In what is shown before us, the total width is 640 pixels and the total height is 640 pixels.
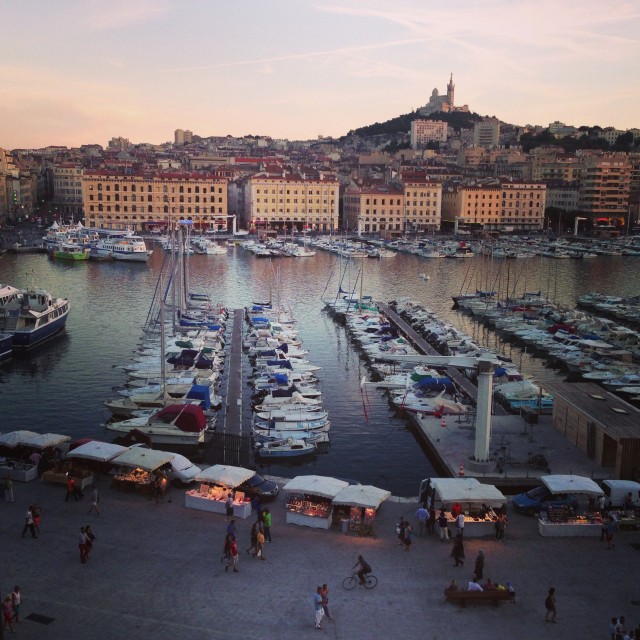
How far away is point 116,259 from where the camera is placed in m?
62.8

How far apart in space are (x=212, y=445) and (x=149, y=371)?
6.46m

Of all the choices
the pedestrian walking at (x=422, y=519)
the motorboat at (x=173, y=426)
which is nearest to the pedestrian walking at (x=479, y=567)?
the pedestrian walking at (x=422, y=519)

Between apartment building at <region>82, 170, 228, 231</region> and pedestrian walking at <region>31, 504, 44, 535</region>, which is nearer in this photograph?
pedestrian walking at <region>31, 504, 44, 535</region>

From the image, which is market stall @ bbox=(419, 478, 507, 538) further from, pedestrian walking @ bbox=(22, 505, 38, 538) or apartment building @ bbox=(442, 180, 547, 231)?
apartment building @ bbox=(442, 180, 547, 231)

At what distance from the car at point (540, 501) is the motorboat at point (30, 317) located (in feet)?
70.7

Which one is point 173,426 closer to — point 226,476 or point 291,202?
point 226,476

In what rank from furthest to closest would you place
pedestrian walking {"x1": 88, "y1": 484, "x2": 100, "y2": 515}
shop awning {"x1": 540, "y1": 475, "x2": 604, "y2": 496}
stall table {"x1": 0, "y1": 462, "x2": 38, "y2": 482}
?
stall table {"x1": 0, "y1": 462, "x2": 38, "y2": 482} → shop awning {"x1": 540, "y1": 475, "x2": 604, "y2": 496} → pedestrian walking {"x1": 88, "y1": 484, "x2": 100, "y2": 515}

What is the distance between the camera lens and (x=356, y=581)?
35.8ft

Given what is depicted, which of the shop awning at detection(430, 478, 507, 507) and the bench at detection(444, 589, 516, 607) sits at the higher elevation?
the shop awning at detection(430, 478, 507, 507)

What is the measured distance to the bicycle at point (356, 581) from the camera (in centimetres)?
1079

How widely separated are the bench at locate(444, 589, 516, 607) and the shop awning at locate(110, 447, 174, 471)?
6.25 metres

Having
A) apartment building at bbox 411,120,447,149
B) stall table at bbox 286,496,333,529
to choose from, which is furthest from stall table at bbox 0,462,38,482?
apartment building at bbox 411,120,447,149

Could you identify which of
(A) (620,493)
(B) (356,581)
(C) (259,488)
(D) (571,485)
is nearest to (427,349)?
(A) (620,493)

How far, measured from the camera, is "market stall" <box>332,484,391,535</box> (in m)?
12.6
